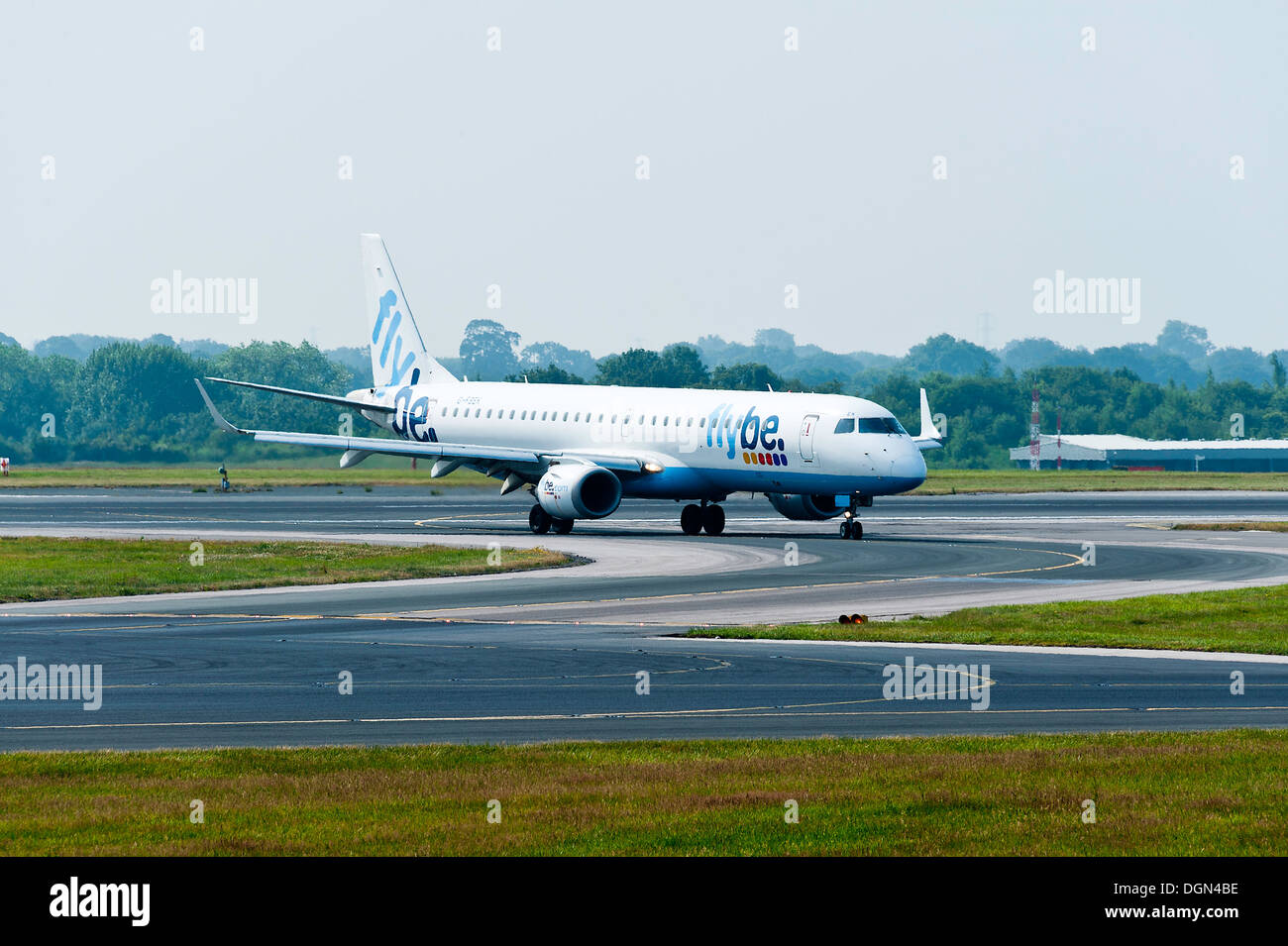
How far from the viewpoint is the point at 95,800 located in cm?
1698

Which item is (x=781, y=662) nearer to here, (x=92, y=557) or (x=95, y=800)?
(x=95, y=800)

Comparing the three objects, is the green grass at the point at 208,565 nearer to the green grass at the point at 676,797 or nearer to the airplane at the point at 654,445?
the airplane at the point at 654,445

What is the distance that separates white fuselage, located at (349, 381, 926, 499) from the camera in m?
56.9

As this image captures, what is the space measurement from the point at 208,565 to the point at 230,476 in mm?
79540

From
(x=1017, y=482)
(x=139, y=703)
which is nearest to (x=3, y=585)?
(x=139, y=703)

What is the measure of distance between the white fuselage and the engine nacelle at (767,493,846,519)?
231 cm

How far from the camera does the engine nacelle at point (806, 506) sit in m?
61.8

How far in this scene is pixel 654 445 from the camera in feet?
204

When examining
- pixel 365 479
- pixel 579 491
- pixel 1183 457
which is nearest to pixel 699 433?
pixel 579 491

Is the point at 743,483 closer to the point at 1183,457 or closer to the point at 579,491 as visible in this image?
the point at 579,491

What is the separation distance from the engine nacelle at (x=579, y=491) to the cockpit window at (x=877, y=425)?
891 cm
